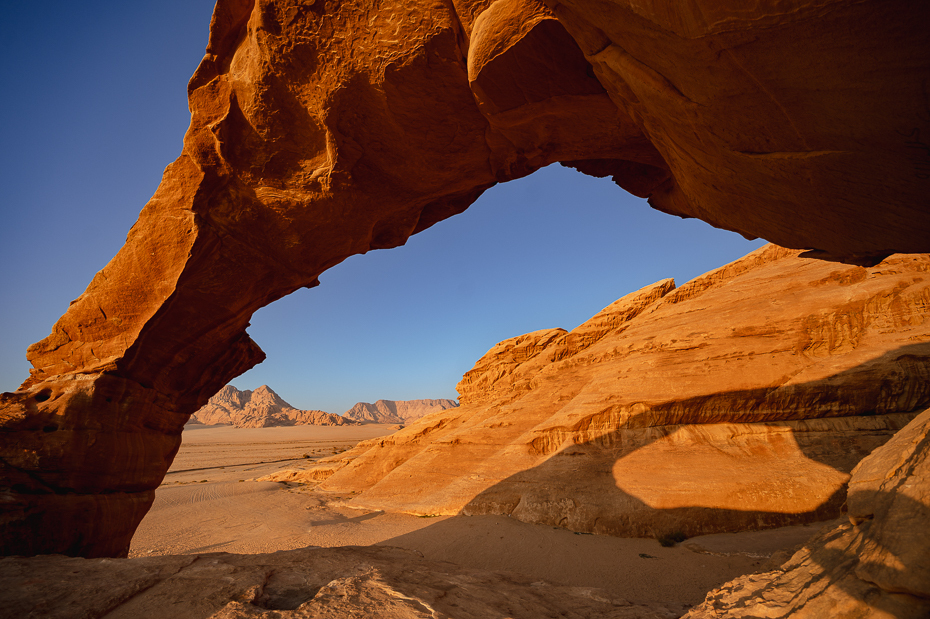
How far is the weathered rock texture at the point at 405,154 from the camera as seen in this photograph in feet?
8.72

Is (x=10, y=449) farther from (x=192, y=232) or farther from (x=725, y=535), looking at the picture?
(x=725, y=535)

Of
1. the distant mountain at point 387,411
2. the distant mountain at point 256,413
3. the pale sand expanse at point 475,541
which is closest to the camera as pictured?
the pale sand expanse at point 475,541

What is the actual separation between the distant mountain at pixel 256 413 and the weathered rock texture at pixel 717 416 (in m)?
101

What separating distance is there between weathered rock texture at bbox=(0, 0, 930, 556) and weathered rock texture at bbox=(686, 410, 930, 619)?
7.29 feet

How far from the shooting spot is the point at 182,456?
142 ft

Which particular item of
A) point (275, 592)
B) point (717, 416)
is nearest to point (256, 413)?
point (717, 416)

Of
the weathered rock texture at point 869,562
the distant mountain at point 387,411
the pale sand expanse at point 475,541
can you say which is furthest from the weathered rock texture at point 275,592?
the distant mountain at point 387,411

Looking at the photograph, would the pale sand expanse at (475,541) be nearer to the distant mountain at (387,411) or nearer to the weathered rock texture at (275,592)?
the weathered rock texture at (275,592)

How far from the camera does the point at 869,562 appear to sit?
81.3 inches

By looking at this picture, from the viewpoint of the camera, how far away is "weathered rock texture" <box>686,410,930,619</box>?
1.84 metres

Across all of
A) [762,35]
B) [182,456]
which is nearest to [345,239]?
[762,35]

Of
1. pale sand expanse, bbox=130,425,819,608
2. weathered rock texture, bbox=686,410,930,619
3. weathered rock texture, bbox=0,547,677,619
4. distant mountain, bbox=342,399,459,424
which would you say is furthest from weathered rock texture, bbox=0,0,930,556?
distant mountain, bbox=342,399,459,424

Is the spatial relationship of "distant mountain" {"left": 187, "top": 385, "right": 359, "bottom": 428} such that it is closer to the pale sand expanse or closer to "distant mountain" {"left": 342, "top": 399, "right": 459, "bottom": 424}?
"distant mountain" {"left": 342, "top": 399, "right": 459, "bottom": 424}

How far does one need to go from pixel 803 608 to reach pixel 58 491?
932cm
